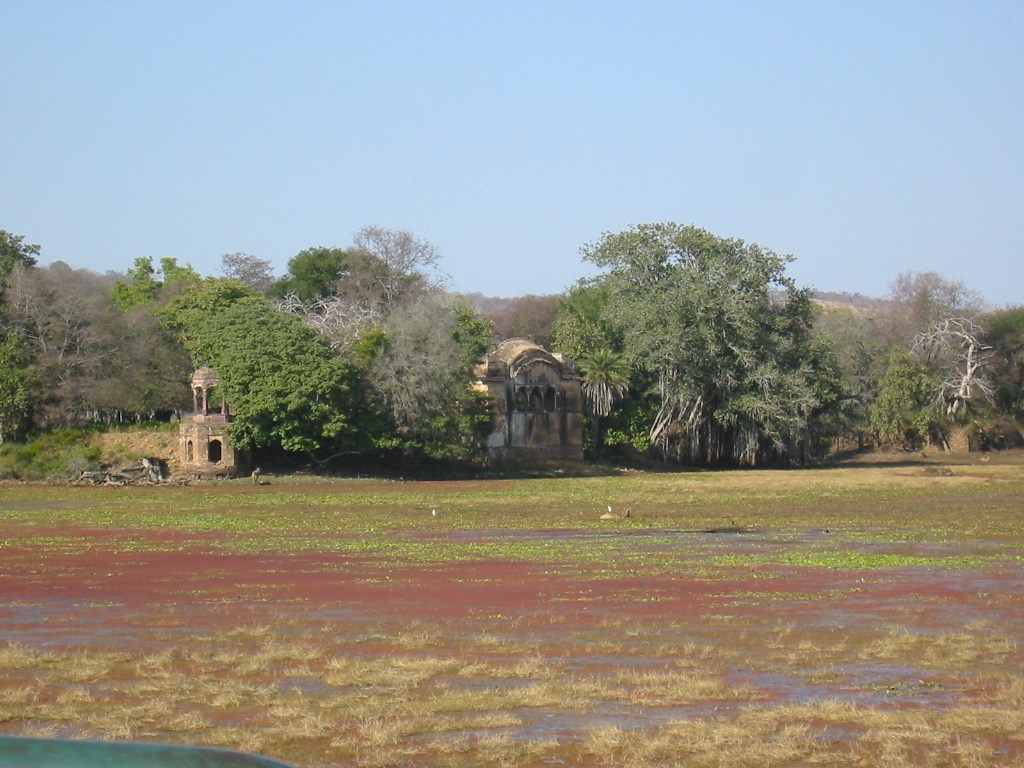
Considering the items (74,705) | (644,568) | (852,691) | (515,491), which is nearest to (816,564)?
(644,568)

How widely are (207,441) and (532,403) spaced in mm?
18087

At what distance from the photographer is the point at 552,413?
65438 millimetres

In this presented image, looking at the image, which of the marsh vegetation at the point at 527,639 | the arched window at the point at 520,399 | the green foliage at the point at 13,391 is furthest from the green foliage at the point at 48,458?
the arched window at the point at 520,399

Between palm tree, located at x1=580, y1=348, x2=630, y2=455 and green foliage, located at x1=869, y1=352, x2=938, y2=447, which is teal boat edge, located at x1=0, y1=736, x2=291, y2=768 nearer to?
palm tree, located at x1=580, y1=348, x2=630, y2=455

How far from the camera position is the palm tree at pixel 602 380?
6688 centimetres

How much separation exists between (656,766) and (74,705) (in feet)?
18.8

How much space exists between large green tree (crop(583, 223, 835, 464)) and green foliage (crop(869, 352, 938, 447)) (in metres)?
5.02

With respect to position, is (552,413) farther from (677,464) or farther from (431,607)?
(431,607)

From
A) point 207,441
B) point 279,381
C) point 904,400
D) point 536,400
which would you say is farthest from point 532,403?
point 904,400

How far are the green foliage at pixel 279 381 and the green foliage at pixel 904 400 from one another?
34.0 m

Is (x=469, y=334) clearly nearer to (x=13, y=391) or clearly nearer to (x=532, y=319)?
(x=13, y=391)

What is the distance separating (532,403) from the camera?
6519 cm

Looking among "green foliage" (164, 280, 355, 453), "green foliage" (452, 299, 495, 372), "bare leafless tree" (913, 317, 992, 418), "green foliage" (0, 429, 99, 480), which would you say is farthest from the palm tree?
"green foliage" (0, 429, 99, 480)

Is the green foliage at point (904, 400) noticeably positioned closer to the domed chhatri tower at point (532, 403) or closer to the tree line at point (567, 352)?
the tree line at point (567, 352)
